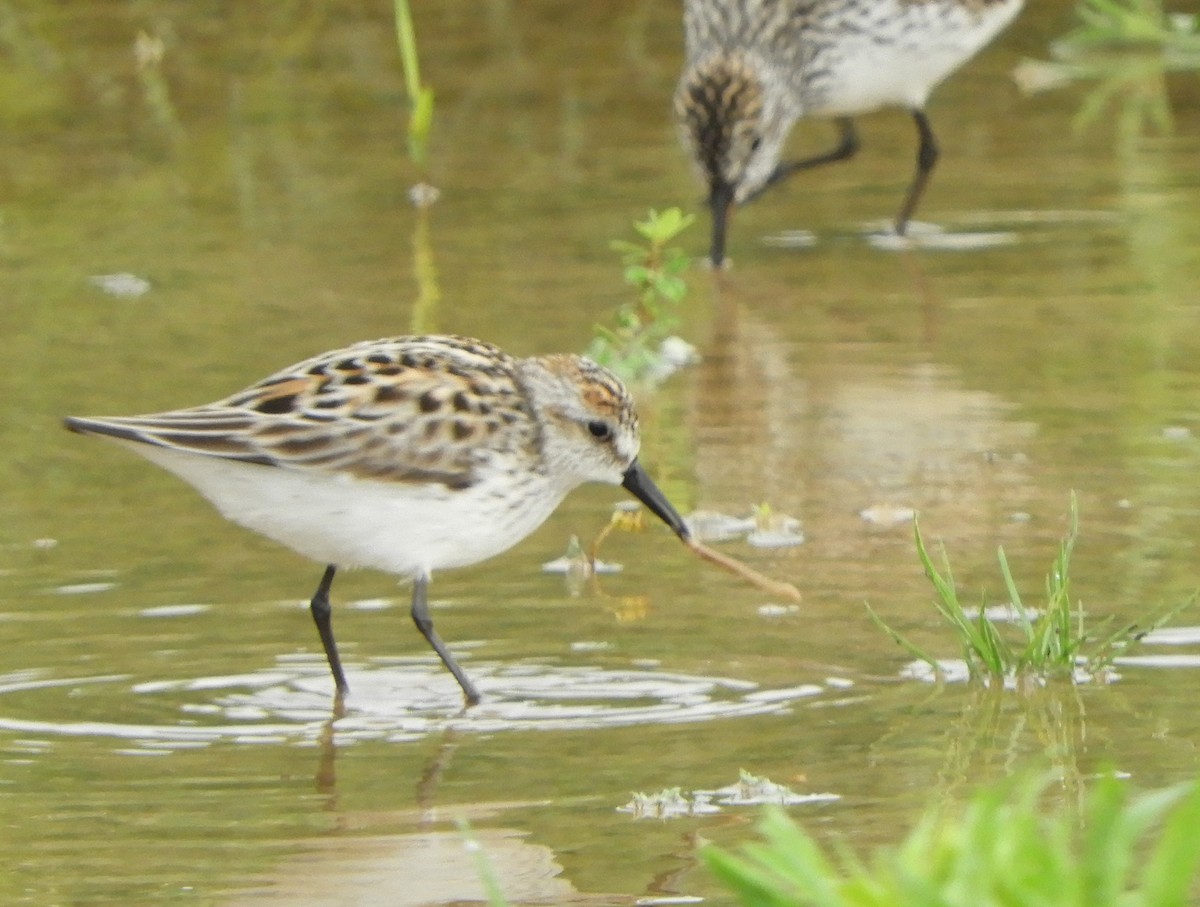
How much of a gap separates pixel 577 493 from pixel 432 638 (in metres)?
1.78

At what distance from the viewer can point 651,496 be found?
20.3 ft

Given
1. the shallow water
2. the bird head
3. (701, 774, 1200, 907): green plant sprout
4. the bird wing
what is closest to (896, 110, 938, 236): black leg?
the shallow water

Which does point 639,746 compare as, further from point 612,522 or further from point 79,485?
point 79,485

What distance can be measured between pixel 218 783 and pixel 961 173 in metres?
7.21

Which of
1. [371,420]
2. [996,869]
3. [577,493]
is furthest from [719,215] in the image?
[996,869]

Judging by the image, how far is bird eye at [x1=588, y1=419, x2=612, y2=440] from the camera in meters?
6.03

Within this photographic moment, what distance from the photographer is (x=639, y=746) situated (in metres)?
5.23

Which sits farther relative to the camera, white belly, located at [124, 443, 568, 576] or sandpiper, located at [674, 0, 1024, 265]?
sandpiper, located at [674, 0, 1024, 265]

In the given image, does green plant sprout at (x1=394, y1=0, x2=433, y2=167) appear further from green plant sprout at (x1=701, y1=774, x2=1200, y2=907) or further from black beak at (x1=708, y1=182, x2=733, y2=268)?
green plant sprout at (x1=701, y1=774, x2=1200, y2=907)

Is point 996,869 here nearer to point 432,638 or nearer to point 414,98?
point 432,638

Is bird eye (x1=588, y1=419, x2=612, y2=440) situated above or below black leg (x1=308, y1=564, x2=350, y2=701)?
above

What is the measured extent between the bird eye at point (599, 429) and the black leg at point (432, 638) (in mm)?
551

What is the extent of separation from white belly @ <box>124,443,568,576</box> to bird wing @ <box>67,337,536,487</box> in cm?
4

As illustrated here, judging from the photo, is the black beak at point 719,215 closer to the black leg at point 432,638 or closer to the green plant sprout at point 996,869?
the black leg at point 432,638
